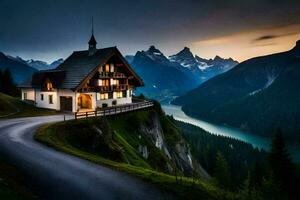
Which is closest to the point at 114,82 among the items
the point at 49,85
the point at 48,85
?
the point at 49,85

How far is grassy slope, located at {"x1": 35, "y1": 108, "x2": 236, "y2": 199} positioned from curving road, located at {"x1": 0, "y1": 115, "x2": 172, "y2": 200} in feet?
3.93

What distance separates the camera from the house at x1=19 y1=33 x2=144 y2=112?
49062 millimetres

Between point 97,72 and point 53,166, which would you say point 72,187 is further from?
point 97,72

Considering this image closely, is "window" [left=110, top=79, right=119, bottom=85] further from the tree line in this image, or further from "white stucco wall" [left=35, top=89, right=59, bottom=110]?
the tree line

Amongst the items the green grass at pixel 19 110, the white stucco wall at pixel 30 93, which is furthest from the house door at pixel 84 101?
the white stucco wall at pixel 30 93

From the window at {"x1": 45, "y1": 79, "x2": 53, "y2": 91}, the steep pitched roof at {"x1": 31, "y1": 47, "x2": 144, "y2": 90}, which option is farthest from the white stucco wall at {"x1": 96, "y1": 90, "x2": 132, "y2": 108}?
the window at {"x1": 45, "y1": 79, "x2": 53, "y2": 91}

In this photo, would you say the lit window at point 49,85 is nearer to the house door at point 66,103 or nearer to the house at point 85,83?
the house at point 85,83

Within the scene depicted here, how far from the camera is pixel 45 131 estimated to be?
99.2 ft

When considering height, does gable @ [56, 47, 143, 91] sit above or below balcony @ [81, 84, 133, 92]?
above

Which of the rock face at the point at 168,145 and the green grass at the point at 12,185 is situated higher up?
the green grass at the point at 12,185

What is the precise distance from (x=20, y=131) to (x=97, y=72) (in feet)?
78.6

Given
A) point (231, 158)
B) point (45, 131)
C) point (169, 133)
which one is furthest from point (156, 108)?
point (231, 158)

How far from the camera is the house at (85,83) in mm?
49062

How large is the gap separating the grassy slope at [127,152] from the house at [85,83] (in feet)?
28.6
